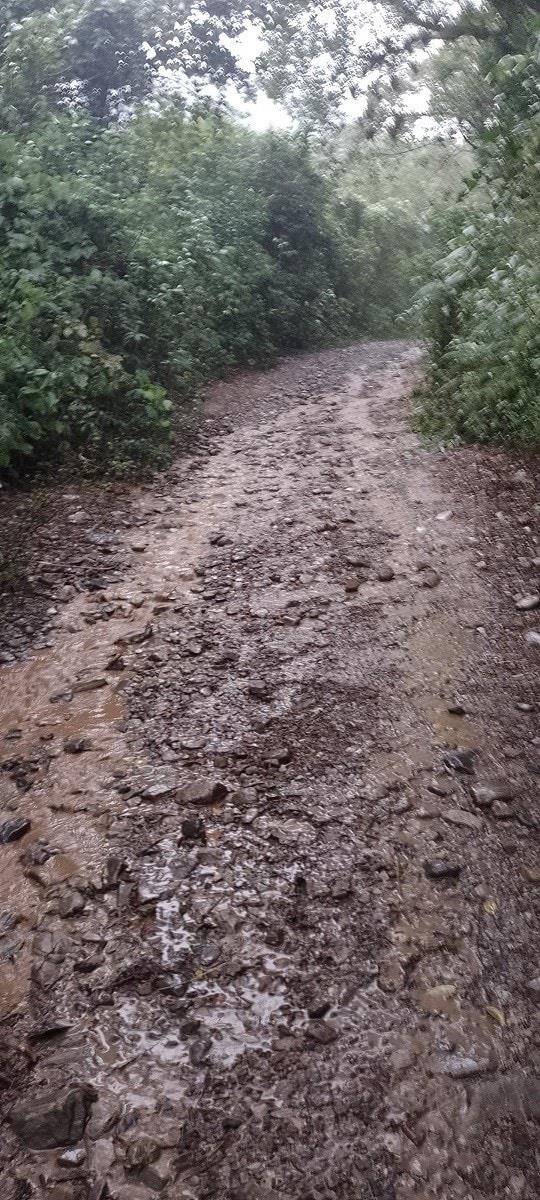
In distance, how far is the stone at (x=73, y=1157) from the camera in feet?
6.70

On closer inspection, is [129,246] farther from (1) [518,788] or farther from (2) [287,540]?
(1) [518,788]

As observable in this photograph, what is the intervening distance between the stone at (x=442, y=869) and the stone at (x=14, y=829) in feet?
A: 5.44

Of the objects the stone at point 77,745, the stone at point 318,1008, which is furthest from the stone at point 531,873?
the stone at point 77,745

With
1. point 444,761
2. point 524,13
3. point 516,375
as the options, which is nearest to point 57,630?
point 444,761

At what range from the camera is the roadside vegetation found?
6605 millimetres

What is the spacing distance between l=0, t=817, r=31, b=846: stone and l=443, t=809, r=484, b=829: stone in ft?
5.75

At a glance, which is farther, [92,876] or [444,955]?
[92,876]

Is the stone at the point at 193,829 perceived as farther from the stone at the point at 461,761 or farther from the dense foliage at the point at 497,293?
the dense foliage at the point at 497,293

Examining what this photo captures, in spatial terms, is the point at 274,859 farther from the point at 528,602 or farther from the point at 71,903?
the point at 528,602

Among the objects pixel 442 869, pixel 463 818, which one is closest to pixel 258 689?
pixel 463 818

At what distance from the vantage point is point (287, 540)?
5.81 metres

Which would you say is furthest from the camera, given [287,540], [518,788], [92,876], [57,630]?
[287,540]

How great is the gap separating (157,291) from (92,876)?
7.23m

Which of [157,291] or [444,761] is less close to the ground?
[157,291]
